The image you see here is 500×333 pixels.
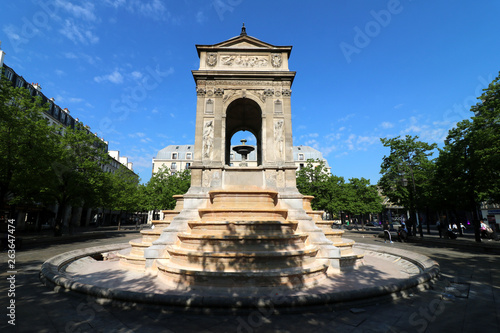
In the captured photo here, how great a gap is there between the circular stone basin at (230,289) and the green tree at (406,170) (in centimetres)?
1976

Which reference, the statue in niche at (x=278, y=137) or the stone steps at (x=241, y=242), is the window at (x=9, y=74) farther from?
the stone steps at (x=241, y=242)

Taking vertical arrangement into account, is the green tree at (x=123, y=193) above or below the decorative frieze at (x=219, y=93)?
below

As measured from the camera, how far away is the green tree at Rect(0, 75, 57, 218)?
17.1m

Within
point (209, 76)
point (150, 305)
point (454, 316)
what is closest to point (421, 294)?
point (454, 316)

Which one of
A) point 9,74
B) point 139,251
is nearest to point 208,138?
point 139,251

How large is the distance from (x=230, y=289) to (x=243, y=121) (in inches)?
641

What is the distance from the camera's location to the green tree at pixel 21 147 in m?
17.1

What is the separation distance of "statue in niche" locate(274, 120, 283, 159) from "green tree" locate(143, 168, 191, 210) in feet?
94.6

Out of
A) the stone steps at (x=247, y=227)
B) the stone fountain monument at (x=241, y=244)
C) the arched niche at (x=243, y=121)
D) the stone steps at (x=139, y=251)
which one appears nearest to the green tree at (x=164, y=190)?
the arched niche at (x=243, y=121)

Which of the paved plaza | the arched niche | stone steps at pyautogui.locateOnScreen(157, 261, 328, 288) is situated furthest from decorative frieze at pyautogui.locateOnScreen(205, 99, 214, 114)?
the paved plaza

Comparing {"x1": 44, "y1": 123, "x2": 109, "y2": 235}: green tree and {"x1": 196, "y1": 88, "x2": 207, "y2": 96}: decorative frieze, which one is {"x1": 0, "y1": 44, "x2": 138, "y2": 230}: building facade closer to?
{"x1": 44, "y1": 123, "x2": 109, "y2": 235}: green tree

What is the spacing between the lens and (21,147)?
17781mm

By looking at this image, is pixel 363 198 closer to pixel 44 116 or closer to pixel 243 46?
pixel 243 46

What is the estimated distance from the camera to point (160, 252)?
33.7ft
